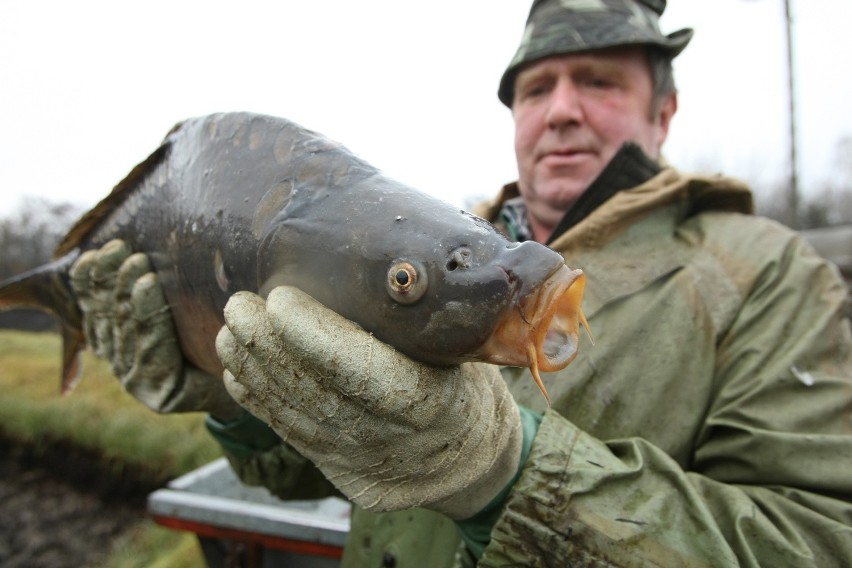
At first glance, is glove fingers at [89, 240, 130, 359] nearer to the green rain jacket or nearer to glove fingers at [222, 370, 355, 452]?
the green rain jacket

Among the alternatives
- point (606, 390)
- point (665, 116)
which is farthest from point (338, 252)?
point (665, 116)

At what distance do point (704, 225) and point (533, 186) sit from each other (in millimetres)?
605

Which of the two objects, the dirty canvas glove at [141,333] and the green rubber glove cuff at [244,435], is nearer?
the dirty canvas glove at [141,333]

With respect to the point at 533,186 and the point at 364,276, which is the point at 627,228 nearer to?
the point at 533,186

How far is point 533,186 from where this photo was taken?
220 centimetres

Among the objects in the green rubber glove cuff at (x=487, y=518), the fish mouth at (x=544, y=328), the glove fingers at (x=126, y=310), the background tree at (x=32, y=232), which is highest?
the fish mouth at (x=544, y=328)

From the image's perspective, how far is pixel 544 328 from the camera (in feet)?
3.10

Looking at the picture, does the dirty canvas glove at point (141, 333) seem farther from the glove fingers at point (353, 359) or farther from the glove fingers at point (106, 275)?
the glove fingers at point (353, 359)

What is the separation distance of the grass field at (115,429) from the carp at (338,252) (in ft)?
11.2

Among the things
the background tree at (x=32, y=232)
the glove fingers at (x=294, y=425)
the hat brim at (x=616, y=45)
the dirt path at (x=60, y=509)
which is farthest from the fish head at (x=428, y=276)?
the background tree at (x=32, y=232)

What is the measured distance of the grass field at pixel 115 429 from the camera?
501 centimetres

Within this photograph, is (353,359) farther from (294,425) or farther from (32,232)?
(32,232)

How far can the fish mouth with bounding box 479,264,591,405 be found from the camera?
0.93 metres

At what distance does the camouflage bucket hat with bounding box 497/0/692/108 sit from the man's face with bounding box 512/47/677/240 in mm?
58
